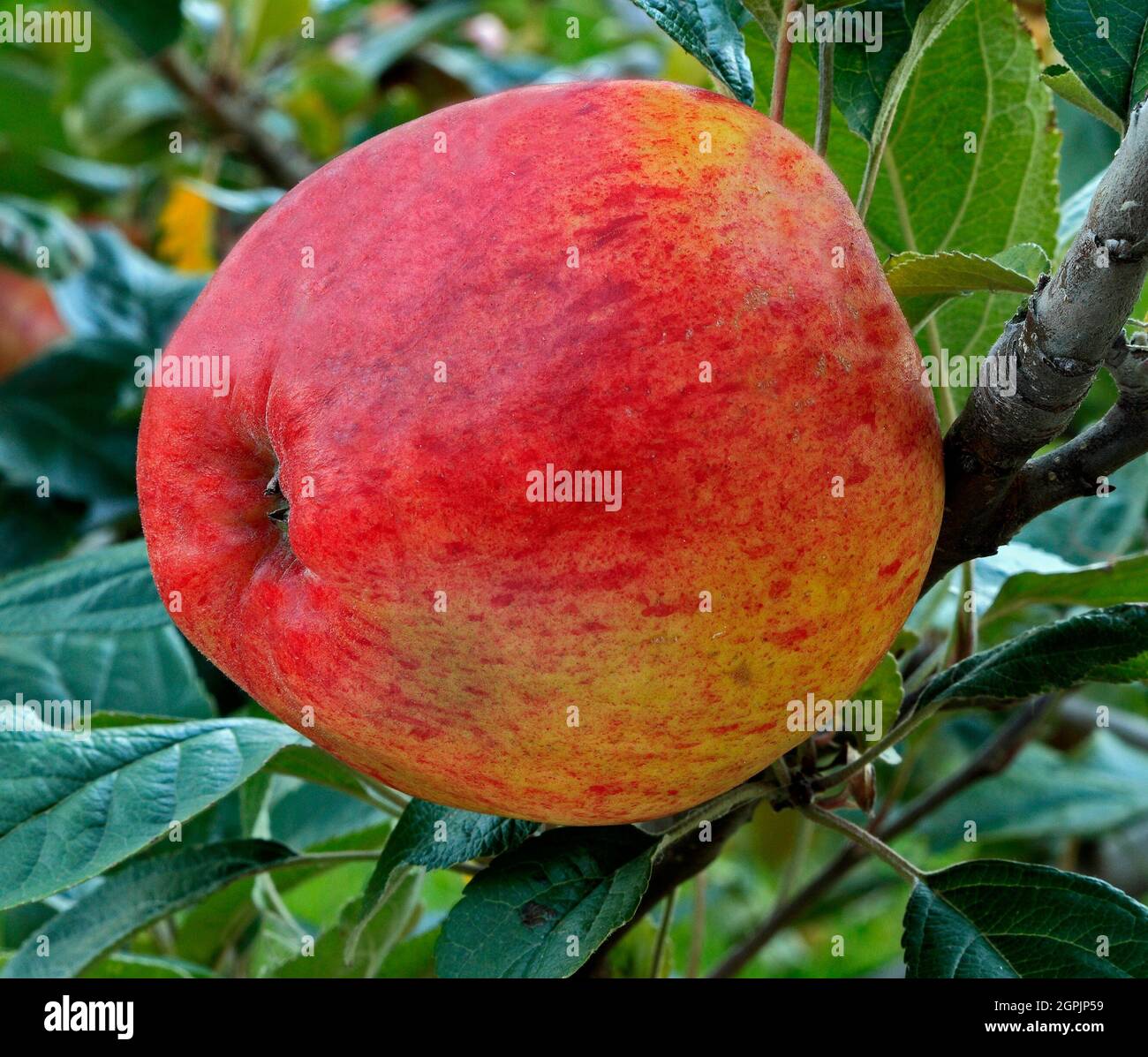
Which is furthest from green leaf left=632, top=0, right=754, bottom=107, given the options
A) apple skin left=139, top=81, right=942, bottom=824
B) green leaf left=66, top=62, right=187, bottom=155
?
green leaf left=66, top=62, right=187, bottom=155

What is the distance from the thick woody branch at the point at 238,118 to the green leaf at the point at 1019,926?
1.63 meters

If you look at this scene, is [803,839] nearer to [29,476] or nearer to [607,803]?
[607,803]

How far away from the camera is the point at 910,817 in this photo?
1.64 m

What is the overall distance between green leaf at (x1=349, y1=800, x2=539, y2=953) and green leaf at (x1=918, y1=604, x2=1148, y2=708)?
31cm

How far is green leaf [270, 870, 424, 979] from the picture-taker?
111cm

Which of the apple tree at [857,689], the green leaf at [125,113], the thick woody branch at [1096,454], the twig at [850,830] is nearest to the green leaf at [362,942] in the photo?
the apple tree at [857,689]

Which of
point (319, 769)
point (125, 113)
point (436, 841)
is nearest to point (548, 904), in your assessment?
point (436, 841)

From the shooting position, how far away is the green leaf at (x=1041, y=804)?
1832 millimetres

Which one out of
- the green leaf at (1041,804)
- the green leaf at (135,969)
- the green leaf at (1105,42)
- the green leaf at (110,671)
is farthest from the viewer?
the green leaf at (1041,804)

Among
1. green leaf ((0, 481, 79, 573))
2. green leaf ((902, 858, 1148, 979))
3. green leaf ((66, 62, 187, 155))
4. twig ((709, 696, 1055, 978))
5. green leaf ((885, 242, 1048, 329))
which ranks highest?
green leaf ((885, 242, 1048, 329))

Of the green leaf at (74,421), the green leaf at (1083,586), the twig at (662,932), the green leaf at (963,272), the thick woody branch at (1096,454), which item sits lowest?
the twig at (662,932)

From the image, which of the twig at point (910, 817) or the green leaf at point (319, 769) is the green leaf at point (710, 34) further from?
the twig at point (910, 817)

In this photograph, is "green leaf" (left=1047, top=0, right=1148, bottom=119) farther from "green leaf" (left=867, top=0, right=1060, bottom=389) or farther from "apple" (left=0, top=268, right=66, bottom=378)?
"apple" (left=0, top=268, right=66, bottom=378)
